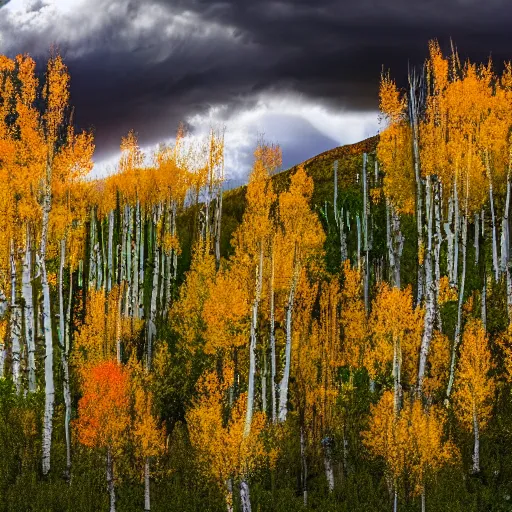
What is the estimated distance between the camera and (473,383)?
23.3m

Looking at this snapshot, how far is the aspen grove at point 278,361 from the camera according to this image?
20.9m

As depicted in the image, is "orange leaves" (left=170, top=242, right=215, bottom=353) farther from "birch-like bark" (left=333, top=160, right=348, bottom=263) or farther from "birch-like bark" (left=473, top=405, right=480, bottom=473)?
"birch-like bark" (left=473, top=405, right=480, bottom=473)

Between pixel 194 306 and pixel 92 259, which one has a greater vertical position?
pixel 92 259

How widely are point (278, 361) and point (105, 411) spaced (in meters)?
11.1

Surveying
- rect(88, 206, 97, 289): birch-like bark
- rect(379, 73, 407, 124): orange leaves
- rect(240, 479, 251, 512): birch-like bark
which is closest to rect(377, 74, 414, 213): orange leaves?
rect(379, 73, 407, 124): orange leaves

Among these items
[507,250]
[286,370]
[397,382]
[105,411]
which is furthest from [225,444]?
[507,250]

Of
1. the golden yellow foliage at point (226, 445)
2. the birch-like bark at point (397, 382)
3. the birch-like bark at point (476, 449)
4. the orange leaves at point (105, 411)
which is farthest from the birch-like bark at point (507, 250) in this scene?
the orange leaves at point (105, 411)

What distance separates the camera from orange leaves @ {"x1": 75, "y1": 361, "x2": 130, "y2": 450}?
71.6ft

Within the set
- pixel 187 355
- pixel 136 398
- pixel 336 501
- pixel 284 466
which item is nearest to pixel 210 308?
pixel 187 355

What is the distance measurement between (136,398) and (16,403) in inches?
204

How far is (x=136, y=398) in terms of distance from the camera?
24.0 meters

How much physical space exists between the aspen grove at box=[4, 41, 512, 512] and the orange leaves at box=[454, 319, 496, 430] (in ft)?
0.41

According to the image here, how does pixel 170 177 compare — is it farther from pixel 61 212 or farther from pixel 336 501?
pixel 336 501

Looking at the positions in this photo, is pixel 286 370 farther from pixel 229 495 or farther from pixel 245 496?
pixel 229 495
